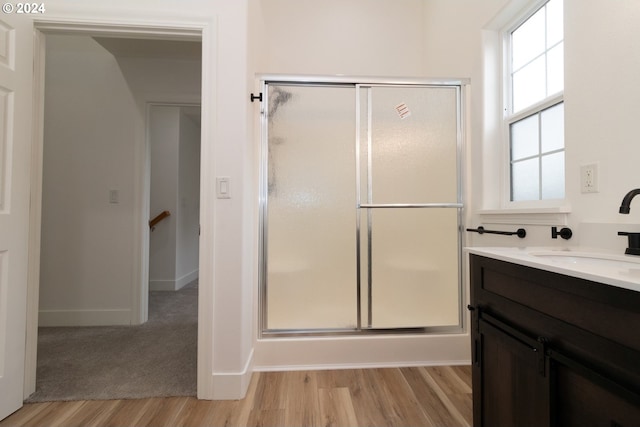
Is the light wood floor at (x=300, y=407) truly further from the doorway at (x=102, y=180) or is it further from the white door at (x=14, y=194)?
the doorway at (x=102, y=180)

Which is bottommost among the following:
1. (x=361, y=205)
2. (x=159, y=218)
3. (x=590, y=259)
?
(x=590, y=259)

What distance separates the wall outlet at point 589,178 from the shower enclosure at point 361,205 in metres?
0.80

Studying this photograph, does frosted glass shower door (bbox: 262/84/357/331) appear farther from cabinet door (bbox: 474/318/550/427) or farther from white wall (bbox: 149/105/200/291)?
white wall (bbox: 149/105/200/291)

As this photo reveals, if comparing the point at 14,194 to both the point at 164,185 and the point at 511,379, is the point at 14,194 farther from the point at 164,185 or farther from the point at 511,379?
the point at 164,185

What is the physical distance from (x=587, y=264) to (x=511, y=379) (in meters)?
0.42

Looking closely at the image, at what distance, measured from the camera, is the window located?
1.44 metres

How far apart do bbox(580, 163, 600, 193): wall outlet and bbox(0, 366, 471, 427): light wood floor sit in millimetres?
1175

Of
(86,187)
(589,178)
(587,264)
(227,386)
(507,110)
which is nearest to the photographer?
(587,264)

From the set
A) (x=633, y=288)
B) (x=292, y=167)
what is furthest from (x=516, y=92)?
(x=633, y=288)

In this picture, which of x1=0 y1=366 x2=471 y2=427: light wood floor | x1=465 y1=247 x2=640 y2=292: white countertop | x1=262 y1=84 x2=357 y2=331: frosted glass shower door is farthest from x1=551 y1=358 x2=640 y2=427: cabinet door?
x1=262 y1=84 x2=357 y2=331: frosted glass shower door

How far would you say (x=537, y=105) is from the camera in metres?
1.55

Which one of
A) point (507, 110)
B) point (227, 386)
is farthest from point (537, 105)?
point (227, 386)

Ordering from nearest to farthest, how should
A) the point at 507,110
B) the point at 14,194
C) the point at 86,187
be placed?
the point at 14,194 → the point at 507,110 → the point at 86,187

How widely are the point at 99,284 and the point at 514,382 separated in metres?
3.11
